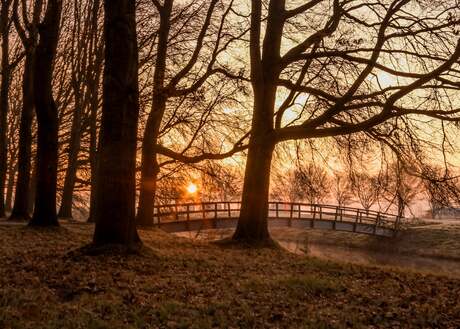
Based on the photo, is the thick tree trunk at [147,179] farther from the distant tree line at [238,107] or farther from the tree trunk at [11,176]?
the tree trunk at [11,176]

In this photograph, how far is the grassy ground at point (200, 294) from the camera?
231 inches

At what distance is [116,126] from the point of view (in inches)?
361

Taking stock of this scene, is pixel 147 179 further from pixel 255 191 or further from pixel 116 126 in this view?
pixel 116 126

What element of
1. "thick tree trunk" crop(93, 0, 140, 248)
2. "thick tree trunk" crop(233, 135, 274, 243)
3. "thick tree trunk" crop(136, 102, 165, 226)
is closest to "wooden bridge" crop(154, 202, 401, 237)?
"thick tree trunk" crop(136, 102, 165, 226)

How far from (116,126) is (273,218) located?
27402 millimetres

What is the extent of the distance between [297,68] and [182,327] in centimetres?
1108

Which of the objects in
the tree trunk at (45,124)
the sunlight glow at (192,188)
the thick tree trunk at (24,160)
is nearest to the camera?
the tree trunk at (45,124)

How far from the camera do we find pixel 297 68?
15414mm

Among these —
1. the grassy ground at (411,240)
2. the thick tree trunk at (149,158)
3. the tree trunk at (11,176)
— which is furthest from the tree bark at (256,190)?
the grassy ground at (411,240)

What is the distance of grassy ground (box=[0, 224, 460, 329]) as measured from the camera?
19.3 ft

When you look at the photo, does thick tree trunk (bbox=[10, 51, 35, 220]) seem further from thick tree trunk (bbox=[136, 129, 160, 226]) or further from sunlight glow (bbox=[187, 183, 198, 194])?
sunlight glow (bbox=[187, 183, 198, 194])

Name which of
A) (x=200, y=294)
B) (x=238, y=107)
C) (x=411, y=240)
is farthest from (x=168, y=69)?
(x=411, y=240)

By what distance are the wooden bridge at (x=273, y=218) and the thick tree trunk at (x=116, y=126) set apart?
60.5 feet

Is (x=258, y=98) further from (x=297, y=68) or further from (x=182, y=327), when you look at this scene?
(x=182, y=327)
